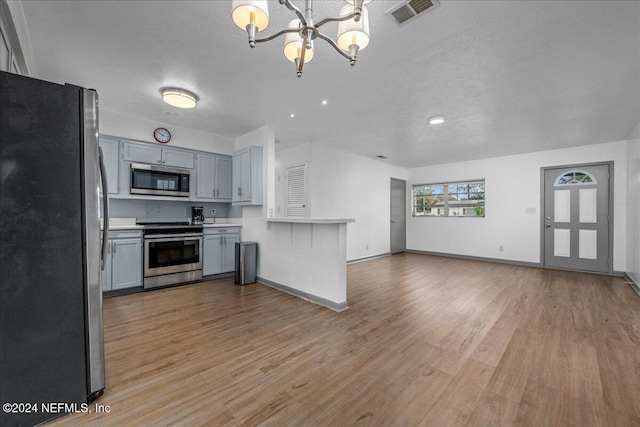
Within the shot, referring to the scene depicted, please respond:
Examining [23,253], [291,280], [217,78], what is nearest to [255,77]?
[217,78]

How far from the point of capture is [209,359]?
2020 millimetres

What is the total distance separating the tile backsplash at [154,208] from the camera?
3934 mm

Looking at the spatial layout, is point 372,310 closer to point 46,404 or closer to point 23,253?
point 46,404

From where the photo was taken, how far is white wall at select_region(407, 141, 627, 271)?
4820 millimetres

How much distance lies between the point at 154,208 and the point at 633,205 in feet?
25.1

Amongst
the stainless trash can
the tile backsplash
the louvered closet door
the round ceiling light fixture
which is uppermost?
the round ceiling light fixture

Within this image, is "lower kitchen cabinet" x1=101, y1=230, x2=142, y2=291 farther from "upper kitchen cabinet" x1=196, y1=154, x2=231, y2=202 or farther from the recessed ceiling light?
the recessed ceiling light

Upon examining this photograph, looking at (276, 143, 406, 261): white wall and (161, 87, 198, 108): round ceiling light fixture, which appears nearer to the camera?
(161, 87, 198, 108): round ceiling light fixture

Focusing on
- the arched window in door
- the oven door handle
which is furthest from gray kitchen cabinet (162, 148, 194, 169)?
the arched window in door

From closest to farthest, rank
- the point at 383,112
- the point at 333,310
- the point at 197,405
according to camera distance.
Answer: the point at 197,405 < the point at 333,310 < the point at 383,112

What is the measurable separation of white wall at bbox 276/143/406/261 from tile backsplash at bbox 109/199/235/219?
1550mm

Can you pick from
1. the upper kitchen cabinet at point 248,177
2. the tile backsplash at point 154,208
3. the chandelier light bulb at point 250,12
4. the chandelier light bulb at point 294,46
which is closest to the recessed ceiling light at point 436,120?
the upper kitchen cabinet at point 248,177

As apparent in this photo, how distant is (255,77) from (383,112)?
1.79 m

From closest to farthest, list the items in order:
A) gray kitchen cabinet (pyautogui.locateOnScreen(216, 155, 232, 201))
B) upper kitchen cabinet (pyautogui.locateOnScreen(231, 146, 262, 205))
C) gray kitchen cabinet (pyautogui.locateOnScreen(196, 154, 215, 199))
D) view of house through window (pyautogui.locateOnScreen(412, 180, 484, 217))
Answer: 1. upper kitchen cabinet (pyautogui.locateOnScreen(231, 146, 262, 205))
2. gray kitchen cabinet (pyautogui.locateOnScreen(196, 154, 215, 199))
3. gray kitchen cabinet (pyautogui.locateOnScreen(216, 155, 232, 201))
4. view of house through window (pyautogui.locateOnScreen(412, 180, 484, 217))
